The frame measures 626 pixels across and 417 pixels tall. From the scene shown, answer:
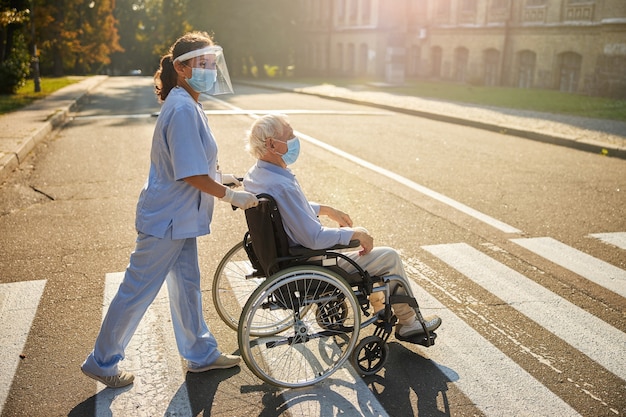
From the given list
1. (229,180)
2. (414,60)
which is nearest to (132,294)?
(229,180)

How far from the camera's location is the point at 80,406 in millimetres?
3475

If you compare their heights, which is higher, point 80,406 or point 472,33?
point 472,33

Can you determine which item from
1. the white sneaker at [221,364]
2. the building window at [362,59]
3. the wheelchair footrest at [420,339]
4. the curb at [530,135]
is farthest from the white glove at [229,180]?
the building window at [362,59]

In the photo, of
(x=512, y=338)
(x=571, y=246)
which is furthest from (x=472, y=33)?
(x=512, y=338)

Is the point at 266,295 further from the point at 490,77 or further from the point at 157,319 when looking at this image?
the point at 490,77

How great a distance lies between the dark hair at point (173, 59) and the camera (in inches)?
136

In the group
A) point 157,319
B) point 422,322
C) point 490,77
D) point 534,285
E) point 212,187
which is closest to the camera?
point 212,187

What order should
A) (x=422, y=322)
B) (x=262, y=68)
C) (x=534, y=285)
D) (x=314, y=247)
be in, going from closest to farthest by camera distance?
(x=314, y=247), (x=422, y=322), (x=534, y=285), (x=262, y=68)

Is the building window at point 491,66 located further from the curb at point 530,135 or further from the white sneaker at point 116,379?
the white sneaker at point 116,379

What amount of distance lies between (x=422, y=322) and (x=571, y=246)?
3037 millimetres

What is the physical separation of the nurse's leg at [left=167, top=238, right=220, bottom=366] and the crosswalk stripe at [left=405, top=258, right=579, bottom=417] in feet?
4.59

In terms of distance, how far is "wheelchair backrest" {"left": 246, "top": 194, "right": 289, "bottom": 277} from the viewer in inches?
141

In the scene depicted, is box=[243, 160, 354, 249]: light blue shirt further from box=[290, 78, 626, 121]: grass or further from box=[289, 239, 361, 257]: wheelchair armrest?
box=[290, 78, 626, 121]: grass

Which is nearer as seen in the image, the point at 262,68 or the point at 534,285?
the point at 534,285
